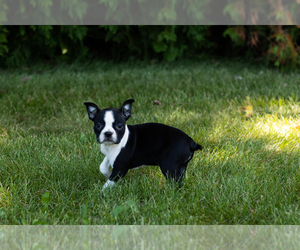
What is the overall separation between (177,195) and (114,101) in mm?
2633

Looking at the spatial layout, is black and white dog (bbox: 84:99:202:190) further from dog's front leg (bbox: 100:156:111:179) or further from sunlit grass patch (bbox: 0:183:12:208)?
sunlit grass patch (bbox: 0:183:12:208)

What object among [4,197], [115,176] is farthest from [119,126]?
[4,197]

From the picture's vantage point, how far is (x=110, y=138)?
7.52 feet

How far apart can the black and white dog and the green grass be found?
0.18 m

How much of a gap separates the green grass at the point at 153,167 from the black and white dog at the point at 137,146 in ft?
0.58

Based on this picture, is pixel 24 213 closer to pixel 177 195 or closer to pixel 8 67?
pixel 177 195

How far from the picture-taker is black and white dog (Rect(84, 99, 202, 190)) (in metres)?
2.38

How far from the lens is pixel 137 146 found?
2.53 meters

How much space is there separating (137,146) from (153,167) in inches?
22.4

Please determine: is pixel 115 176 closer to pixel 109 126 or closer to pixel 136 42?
pixel 109 126

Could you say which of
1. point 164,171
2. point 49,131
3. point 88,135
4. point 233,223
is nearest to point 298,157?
point 233,223

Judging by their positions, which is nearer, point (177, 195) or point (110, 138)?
point (110, 138)

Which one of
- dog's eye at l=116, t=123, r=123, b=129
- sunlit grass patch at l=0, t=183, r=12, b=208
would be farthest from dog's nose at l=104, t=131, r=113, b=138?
sunlit grass patch at l=0, t=183, r=12, b=208

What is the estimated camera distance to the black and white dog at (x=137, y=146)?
2383mm
